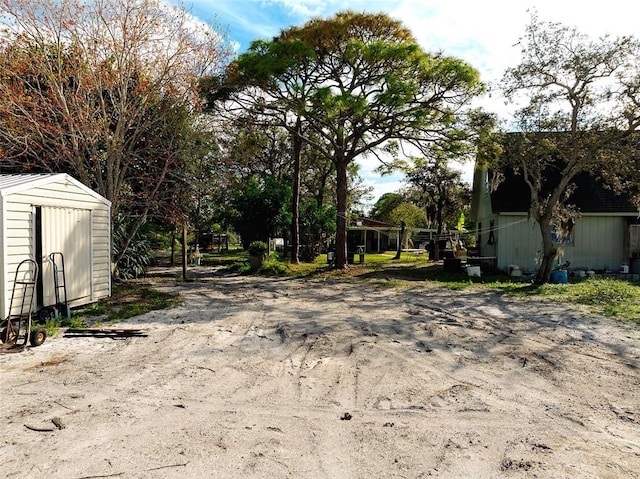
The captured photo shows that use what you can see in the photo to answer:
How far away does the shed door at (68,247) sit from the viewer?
7262 millimetres

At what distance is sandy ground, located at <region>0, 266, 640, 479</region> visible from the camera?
301cm

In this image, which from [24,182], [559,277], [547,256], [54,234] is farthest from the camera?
[559,277]

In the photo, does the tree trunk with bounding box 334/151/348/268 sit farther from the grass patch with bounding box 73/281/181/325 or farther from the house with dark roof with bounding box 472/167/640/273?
the grass patch with bounding box 73/281/181/325

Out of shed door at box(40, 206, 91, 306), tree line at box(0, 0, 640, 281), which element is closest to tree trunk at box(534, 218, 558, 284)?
tree line at box(0, 0, 640, 281)

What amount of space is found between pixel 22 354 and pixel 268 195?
48.2ft

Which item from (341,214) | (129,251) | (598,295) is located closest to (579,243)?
(598,295)

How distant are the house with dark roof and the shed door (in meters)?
13.1

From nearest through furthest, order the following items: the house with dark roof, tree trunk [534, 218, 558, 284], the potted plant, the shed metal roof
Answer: the shed metal roof, tree trunk [534, 218, 558, 284], the house with dark roof, the potted plant

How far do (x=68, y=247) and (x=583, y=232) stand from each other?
16.1 meters

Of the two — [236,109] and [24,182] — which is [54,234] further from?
[236,109]

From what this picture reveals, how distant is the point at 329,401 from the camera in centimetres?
411

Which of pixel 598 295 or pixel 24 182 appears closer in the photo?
pixel 24 182

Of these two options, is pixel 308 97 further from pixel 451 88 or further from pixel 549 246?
pixel 549 246

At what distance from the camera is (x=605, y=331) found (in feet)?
22.6
